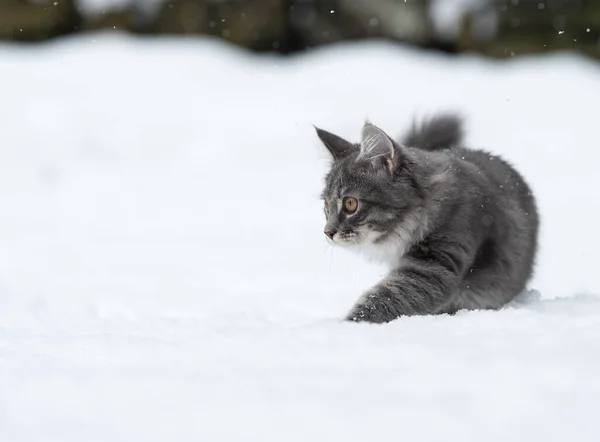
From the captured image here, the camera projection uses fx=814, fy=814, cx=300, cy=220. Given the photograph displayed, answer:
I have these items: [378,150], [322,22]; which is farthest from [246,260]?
[322,22]

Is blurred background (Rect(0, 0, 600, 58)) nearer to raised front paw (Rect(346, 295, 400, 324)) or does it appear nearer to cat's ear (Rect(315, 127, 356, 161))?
cat's ear (Rect(315, 127, 356, 161))

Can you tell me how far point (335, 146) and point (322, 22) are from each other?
8.38 m

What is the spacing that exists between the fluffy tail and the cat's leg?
1.24 meters

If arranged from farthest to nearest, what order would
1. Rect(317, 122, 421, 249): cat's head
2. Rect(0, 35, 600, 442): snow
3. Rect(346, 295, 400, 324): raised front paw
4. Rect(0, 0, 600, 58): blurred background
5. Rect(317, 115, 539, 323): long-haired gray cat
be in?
Rect(0, 0, 600, 58): blurred background → Rect(317, 122, 421, 249): cat's head → Rect(317, 115, 539, 323): long-haired gray cat → Rect(346, 295, 400, 324): raised front paw → Rect(0, 35, 600, 442): snow

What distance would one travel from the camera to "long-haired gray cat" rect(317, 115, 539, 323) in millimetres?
3592

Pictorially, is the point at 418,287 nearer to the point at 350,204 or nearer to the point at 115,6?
the point at 350,204

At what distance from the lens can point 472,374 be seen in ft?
7.95

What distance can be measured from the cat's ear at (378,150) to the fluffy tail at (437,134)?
1.08m

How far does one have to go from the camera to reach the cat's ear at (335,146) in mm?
4059

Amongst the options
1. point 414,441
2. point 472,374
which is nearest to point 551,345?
point 472,374

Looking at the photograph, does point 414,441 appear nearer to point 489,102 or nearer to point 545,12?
A: point 489,102

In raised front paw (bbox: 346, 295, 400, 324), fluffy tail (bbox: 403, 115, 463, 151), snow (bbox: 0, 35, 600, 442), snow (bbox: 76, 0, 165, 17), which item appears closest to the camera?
snow (bbox: 0, 35, 600, 442)

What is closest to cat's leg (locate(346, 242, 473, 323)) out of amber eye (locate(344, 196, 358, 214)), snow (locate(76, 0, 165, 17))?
amber eye (locate(344, 196, 358, 214))

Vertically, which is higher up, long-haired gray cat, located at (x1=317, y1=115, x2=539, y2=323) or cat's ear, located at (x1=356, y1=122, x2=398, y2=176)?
cat's ear, located at (x1=356, y1=122, x2=398, y2=176)
